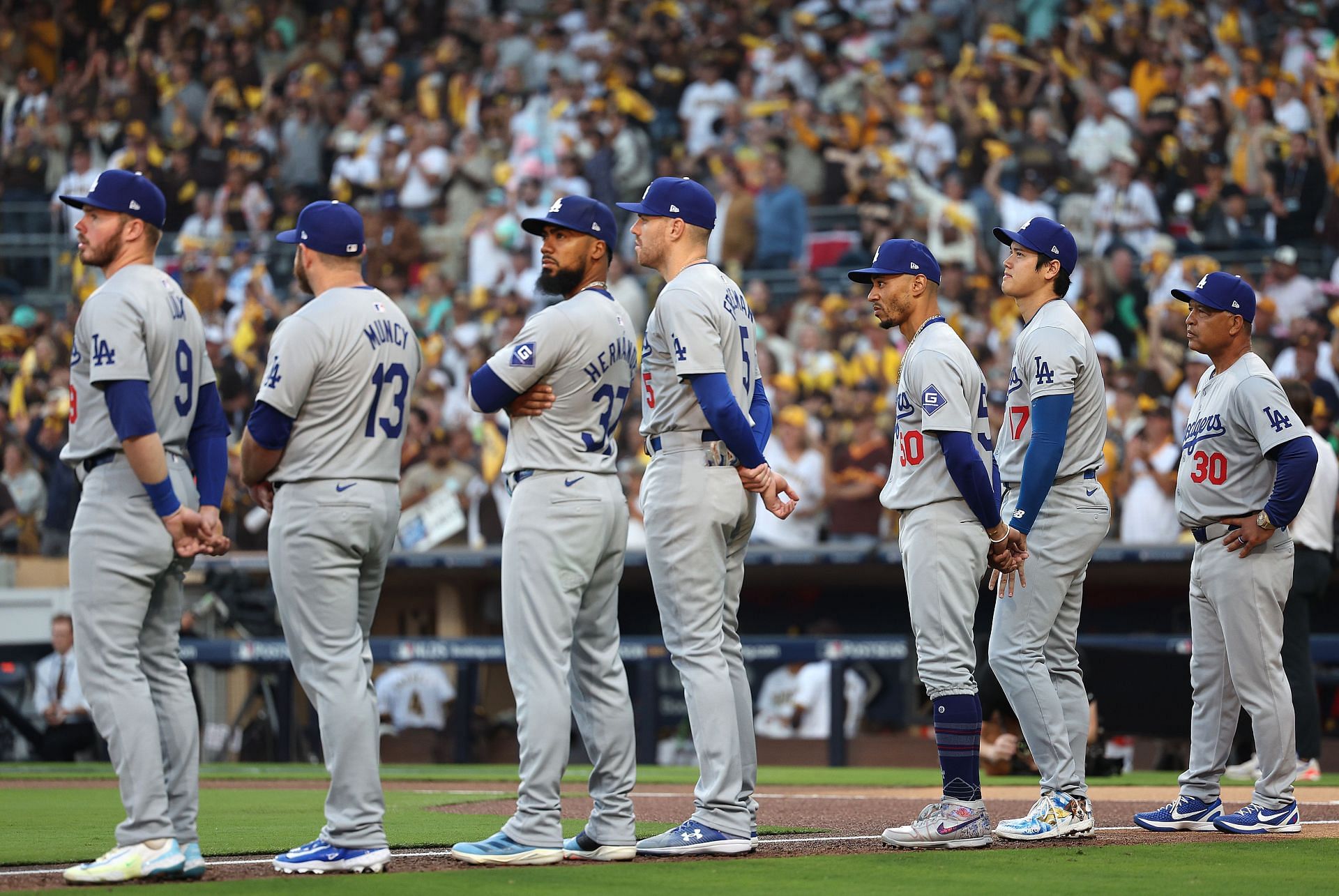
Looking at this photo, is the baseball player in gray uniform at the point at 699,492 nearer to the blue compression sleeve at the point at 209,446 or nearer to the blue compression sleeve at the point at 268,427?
the blue compression sleeve at the point at 268,427

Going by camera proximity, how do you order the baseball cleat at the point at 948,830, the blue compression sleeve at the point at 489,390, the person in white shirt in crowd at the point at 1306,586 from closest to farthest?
the blue compression sleeve at the point at 489,390 < the baseball cleat at the point at 948,830 < the person in white shirt in crowd at the point at 1306,586

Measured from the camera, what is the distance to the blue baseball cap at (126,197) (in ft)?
16.0

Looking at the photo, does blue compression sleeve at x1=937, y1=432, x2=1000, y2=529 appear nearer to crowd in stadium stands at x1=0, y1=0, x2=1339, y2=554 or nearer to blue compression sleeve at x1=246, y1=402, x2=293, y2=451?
blue compression sleeve at x1=246, y1=402, x2=293, y2=451

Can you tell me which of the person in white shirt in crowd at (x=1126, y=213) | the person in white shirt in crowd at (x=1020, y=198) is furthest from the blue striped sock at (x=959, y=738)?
the person in white shirt in crowd at (x=1020, y=198)

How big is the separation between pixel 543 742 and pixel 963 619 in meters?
1.51

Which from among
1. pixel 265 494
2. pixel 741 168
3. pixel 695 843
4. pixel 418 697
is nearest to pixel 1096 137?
pixel 741 168

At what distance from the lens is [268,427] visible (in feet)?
15.9

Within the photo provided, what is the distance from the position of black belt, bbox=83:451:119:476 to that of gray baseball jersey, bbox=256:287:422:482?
0.45 m

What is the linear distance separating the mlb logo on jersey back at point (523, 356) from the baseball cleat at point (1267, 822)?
3.12 meters

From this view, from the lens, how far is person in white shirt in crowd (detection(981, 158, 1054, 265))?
1516cm

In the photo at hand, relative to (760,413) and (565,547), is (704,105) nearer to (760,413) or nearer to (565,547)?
(760,413)

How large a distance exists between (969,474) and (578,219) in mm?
1535

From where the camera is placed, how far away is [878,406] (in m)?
13.5

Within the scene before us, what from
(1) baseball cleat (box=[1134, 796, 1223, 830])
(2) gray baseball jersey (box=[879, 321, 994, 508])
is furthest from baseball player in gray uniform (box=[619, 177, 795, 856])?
(1) baseball cleat (box=[1134, 796, 1223, 830])
